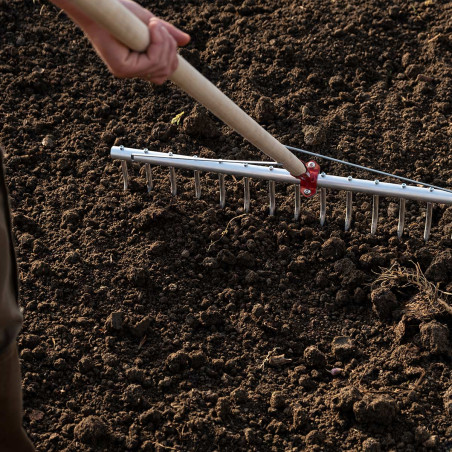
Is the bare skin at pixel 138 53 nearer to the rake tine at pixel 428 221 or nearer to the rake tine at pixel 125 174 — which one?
the rake tine at pixel 125 174

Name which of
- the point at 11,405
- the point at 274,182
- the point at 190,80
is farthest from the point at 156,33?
the point at 274,182

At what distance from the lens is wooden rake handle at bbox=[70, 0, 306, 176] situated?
2506mm

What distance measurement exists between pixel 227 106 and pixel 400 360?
1.30 metres

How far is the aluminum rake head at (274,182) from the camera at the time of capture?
149 inches

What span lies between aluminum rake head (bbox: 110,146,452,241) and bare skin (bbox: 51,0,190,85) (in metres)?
1.19

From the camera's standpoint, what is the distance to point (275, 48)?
483 cm

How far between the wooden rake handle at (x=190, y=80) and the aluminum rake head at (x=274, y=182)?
0.76 ft

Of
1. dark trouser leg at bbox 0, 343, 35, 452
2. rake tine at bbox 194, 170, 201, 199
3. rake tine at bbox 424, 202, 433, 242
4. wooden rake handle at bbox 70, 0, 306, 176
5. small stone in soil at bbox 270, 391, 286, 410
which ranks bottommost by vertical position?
small stone in soil at bbox 270, 391, 286, 410

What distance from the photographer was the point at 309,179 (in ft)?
12.4

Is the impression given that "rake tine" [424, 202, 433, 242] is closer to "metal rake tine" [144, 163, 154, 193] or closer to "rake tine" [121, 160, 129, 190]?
"metal rake tine" [144, 163, 154, 193]

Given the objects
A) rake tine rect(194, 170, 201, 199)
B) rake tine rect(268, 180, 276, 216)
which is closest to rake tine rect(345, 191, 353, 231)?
rake tine rect(268, 180, 276, 216)

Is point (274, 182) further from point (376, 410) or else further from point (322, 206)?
point (376, 410)

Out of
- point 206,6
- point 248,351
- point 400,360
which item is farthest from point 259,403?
point 206,6

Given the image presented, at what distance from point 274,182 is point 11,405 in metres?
1.74
